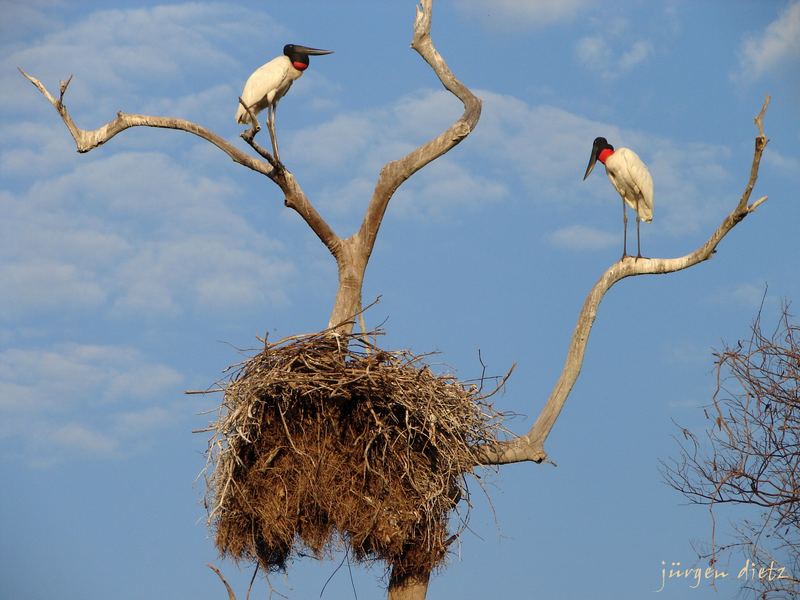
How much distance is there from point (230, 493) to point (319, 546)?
0.73 meters

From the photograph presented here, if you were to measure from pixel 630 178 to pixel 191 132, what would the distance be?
192 inches

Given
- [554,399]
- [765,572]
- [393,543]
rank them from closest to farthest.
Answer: [765,572]
[393,543]
[554,399]

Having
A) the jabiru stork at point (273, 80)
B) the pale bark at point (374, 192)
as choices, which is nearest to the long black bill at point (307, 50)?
the jabiru stork at point (273, 80)

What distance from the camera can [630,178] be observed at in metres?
11.2

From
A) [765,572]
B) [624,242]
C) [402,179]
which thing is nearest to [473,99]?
[402,179]

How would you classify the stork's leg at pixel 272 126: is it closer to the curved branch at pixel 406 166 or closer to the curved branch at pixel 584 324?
the curved branch at pixel 406 166

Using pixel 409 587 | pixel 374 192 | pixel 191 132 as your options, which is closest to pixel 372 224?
pixel 374 192

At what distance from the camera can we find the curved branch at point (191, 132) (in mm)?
8288

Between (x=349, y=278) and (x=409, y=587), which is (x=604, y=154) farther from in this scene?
(x=409, y=587)

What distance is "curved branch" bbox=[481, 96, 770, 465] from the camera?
7.89m

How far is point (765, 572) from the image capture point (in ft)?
23.0

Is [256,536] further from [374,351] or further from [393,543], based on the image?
[374,351]

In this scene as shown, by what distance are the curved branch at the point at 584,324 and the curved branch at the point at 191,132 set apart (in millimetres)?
1991

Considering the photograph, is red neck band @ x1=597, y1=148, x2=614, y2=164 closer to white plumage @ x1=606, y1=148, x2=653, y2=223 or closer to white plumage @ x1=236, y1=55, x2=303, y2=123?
white plumage @ x1=606, y1=148, x2=653, y2=223
